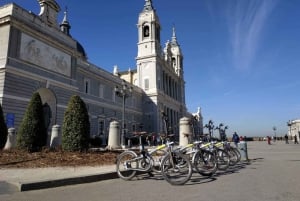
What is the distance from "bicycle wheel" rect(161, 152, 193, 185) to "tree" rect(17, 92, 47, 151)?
307 inches

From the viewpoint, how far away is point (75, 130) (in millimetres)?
11805

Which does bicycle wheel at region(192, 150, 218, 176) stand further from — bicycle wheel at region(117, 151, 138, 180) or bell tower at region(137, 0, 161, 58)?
bell tower at region(137, 0, 161, 58)

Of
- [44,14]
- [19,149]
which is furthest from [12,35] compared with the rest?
[19,149]

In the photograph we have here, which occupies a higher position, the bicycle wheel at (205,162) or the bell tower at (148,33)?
the bell tower at (148,33)

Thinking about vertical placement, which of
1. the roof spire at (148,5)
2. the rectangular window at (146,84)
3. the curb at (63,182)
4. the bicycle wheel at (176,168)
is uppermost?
the roof spire at (148,5)

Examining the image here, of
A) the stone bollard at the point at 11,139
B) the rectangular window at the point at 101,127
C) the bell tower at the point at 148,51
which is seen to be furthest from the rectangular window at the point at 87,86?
the stone bollard at the point at 11,139

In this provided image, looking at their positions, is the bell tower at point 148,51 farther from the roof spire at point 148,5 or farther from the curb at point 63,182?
the curb at point 63,182

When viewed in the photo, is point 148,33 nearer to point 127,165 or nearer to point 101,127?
point 101,127

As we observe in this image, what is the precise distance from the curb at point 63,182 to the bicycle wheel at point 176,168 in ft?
5.50

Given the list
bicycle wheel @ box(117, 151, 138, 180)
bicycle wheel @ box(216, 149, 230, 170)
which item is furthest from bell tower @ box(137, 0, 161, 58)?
bicycle wheel @ box(117, 151, 138, 180)

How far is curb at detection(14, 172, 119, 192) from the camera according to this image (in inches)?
224

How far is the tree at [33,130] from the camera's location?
12.0m

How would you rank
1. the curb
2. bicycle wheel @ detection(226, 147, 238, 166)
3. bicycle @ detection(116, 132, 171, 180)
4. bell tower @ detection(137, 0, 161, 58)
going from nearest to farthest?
the curb
bicycle @ detection(116, 132, 171, 180)
bicycle wheel @ detection(226, 147, 238, 166)
bell tower @ detection(137, 0, 161, 58)

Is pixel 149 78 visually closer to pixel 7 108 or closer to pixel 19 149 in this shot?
pixel 7 108
